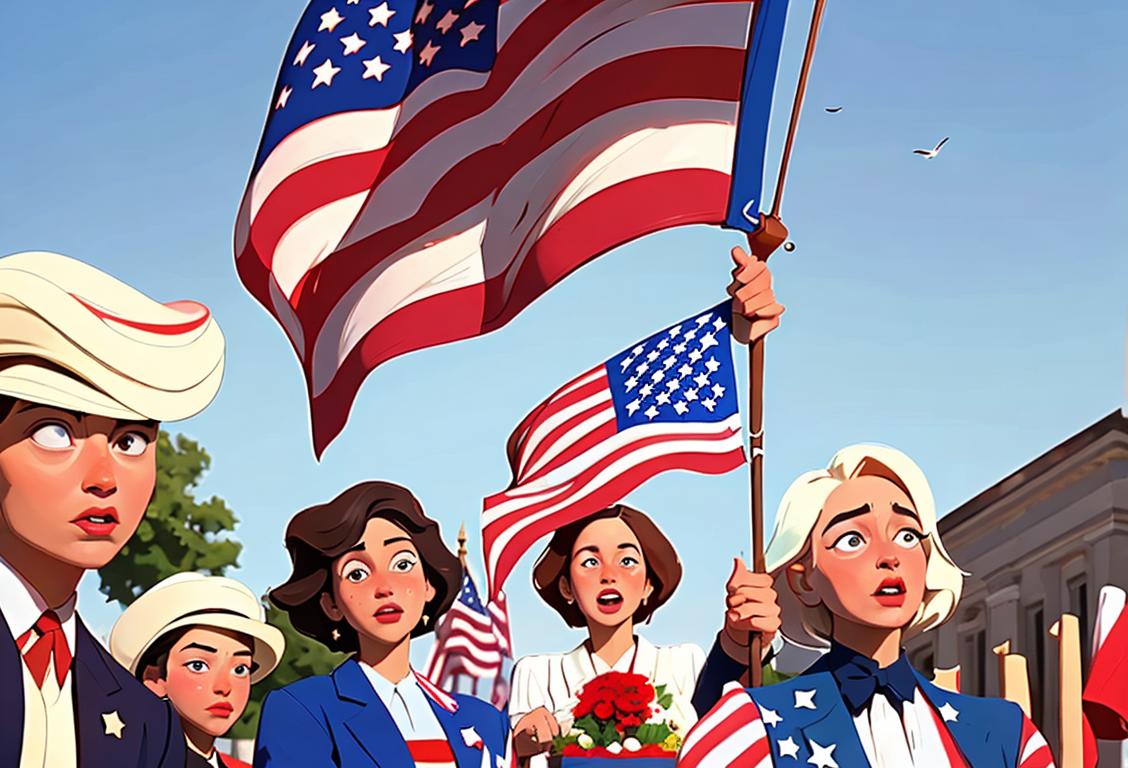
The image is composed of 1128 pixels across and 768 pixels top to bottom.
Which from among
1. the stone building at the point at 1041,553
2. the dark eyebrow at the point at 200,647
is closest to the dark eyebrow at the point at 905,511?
the dark eyebrow at the point at 200,647

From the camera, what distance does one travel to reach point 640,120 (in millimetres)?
8125

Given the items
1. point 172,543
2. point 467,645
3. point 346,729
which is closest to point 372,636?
point 346,729

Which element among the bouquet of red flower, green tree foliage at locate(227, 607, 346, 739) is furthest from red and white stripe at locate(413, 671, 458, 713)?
green tree foliage at locate(227, 607, 346, 739)

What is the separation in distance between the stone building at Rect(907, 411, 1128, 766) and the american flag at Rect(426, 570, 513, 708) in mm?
7893

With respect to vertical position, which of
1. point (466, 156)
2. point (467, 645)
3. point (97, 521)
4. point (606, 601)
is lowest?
point (97, 521)

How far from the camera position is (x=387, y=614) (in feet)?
21.2

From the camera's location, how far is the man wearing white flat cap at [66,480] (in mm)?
4996

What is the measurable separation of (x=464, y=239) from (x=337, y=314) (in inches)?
28.4

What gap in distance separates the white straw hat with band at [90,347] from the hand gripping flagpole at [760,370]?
2016mm

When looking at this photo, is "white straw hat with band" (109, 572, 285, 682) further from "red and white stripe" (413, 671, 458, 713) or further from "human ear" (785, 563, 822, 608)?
"human ear" (785, 563, 822, 608)

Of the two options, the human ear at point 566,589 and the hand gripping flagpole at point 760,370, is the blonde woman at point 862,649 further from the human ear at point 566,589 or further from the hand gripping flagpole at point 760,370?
the human ear at point 566,589

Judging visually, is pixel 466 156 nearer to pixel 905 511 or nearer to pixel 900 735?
pixel 905 511

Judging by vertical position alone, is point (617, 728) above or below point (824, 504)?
below

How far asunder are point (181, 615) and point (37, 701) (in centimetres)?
260
